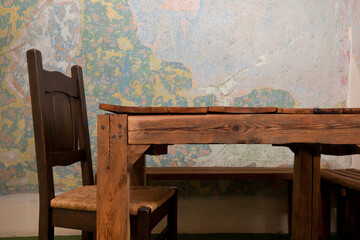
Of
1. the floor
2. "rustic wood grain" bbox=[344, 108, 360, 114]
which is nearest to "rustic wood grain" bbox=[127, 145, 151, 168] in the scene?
"rustic wood grain" bbox=[344, 108, 360, 114]

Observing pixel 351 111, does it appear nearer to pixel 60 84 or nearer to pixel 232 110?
pixel 232 110

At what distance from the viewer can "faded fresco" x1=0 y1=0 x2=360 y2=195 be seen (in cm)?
246

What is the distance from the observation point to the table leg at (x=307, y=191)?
4.64ft

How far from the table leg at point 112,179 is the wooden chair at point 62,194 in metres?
0.08

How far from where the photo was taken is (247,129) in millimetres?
1088

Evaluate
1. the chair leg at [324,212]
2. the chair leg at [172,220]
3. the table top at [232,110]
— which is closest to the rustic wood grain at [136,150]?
the table top at [232,110]

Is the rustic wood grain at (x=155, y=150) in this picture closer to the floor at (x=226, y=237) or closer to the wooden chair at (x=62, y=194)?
the wooden chair at (x=62, y=194)

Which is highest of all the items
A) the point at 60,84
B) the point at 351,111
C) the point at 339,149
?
the point at 60,84

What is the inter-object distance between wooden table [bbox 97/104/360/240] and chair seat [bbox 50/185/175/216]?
0.37 feet

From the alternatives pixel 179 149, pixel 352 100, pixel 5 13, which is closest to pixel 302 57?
pixel 352 100

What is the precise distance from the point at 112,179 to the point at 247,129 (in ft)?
1.73

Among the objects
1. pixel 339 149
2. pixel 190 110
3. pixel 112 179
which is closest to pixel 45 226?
pixel 112 179

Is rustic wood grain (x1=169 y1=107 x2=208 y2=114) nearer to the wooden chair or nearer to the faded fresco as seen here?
the wooden chair

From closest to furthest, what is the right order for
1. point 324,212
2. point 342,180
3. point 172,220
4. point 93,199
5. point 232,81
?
point 93,199, point 172,220, point 342,180, point 324,212, point 232,81
